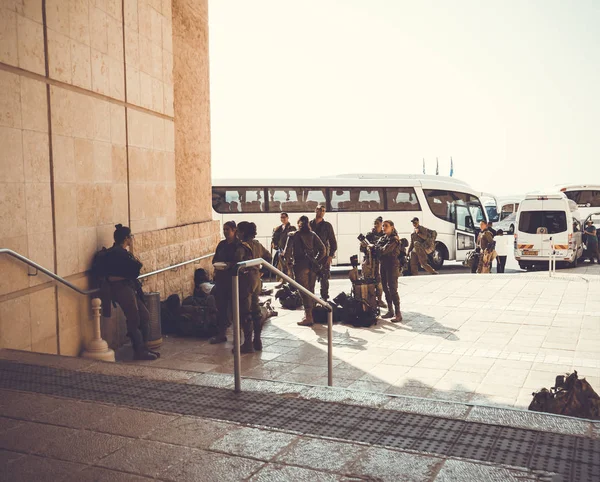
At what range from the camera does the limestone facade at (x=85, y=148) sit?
6965 mm

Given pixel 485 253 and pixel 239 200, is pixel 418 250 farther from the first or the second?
pixel 239 200

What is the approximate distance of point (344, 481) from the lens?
3393 millimetres

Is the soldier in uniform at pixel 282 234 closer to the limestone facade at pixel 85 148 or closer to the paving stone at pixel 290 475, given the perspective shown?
the limestone facade at pixel 85 148

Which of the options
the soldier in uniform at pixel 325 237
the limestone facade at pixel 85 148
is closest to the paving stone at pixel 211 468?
the limestone facade at pixel 85 148

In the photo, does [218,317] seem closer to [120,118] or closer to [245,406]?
[120,118]

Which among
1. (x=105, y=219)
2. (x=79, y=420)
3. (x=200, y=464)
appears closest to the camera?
(x=200, y=464)

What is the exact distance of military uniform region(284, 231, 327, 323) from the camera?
10766mm

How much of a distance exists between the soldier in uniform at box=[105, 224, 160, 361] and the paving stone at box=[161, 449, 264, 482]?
467 cm

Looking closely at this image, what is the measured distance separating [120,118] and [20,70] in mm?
2430

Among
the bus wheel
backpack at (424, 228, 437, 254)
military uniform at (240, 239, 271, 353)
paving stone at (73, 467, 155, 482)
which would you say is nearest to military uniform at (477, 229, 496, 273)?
backpack at (424, 228, 437, 254)

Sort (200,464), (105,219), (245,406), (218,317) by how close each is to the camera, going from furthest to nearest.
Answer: (218,317)
(105,219)
(245,406)
(200,464)

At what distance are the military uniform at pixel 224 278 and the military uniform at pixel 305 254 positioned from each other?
66.8 inches

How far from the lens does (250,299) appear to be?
8.70 metres

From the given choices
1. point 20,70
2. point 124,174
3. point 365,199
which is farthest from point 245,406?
point 365,199
